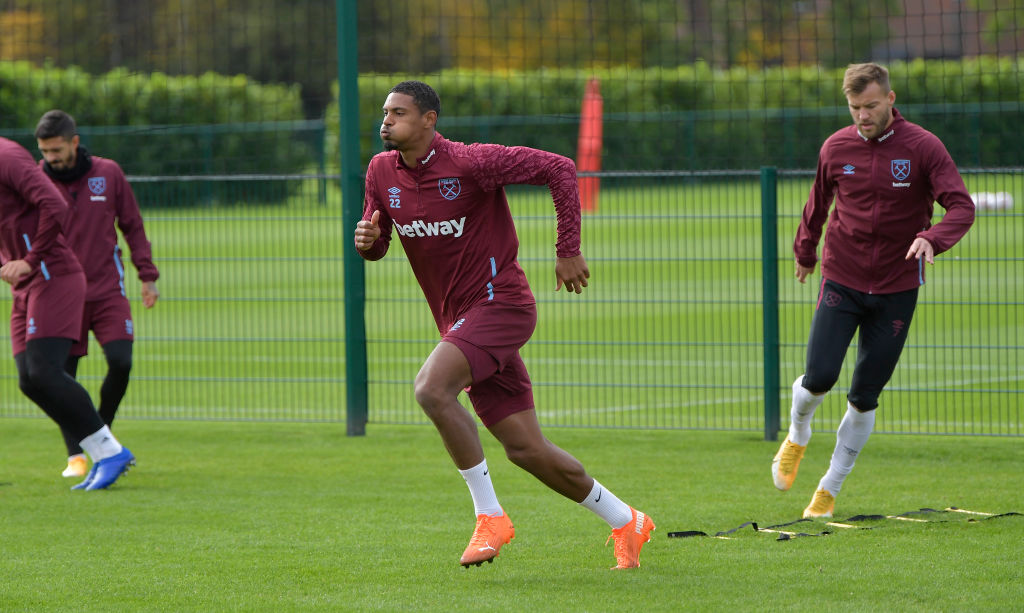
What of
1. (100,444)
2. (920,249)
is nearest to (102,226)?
(100,444)

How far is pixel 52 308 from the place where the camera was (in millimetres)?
8070

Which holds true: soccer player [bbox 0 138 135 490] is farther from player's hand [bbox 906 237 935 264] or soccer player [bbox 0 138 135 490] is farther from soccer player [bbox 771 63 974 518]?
player's hand [bbox 906 237 935 264]

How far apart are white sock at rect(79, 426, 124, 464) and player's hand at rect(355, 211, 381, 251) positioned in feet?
9.97

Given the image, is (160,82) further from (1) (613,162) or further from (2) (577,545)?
(1) (613,162)

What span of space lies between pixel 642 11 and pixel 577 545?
8565mm

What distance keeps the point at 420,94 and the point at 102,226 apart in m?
3.79

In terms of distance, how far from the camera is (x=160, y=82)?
16297 millimetres

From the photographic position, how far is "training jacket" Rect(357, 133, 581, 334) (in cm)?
573

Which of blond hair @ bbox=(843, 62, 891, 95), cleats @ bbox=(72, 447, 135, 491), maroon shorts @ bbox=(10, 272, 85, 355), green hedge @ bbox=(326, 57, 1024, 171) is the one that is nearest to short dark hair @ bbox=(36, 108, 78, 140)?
maroon shorts @ bbox=(10, 272, 85, 355)

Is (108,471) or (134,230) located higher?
(134,230)

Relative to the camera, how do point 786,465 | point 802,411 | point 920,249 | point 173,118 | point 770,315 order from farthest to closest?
point 173,118
point 770,315
point 786,465
point 802,411
point 920,249

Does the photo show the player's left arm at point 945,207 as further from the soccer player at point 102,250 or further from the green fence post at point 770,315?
the soccer player at point 102,250

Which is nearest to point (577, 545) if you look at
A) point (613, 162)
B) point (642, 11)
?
point (642, 11)

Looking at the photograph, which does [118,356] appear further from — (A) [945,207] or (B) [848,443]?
(A) [945,207]
